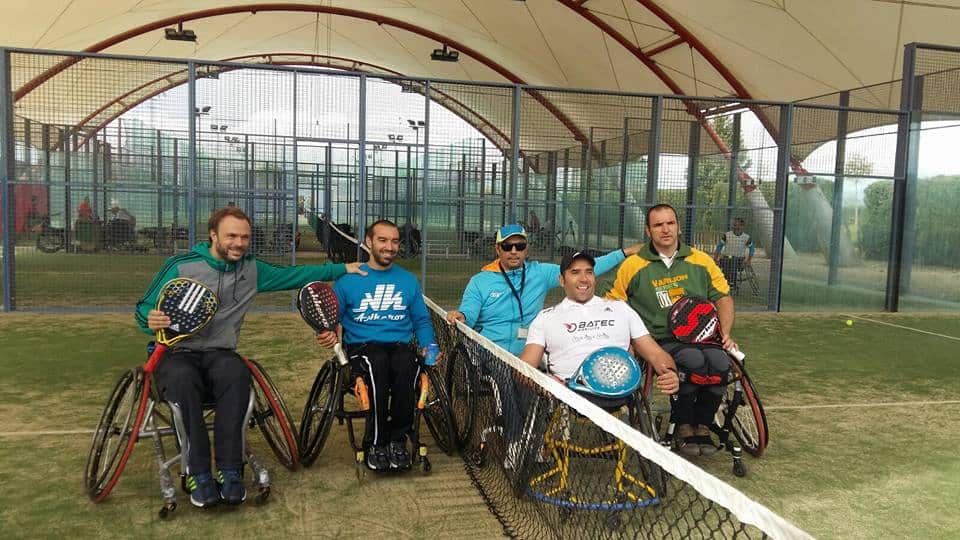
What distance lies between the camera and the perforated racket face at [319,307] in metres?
3.31

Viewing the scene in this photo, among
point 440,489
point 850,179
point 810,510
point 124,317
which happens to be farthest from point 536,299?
point 850,179

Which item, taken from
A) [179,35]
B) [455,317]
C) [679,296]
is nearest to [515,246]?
[455,317]

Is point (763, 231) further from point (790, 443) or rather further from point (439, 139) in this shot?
point (790, 443)

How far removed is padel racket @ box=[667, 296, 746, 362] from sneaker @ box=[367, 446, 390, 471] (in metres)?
1.60

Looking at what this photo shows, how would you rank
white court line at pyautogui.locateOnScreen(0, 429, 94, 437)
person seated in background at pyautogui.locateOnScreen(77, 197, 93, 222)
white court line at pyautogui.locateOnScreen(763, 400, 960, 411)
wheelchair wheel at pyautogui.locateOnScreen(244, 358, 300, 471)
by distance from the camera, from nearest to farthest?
wheelchair wheel at pyautogui.locateOnScreen(244, 358, 300, 471) → white court line at pyautogui.locateOnScreen(0, 429, 94, 437) → white court line at pyautogui.locateOnScreen(763, 400, 960, 411) → person seated in background at pyautogui.locateOnScreen(77, 197, 93, 222)

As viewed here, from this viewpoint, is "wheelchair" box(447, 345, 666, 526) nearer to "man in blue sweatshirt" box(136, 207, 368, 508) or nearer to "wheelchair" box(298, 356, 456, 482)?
"wheelchair" box(298, 356, 456, 482)

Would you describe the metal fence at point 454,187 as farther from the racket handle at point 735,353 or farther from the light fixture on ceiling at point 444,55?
the light fixture on ceiling at point 444,55

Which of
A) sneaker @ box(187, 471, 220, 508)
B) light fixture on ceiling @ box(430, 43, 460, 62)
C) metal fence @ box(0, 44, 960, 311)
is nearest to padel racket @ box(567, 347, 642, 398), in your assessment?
sneaker @ box(187, 471, 220, 508)

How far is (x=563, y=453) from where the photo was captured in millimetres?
3021

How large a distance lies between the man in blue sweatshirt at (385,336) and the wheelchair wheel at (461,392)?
0.77 feet

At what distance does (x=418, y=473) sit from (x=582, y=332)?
43.3 inches

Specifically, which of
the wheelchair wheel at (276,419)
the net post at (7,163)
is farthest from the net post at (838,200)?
the net post at (7,163)

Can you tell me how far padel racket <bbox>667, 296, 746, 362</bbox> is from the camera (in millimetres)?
3639

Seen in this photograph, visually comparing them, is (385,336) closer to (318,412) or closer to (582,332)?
(318,412)
